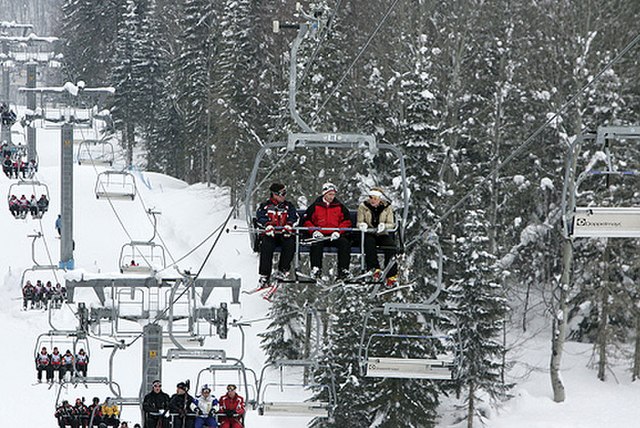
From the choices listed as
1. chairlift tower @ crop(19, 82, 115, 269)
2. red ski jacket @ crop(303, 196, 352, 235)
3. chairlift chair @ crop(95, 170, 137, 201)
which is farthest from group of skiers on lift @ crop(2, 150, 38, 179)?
red ski jacket @ crop(303, 196, 352, 235)

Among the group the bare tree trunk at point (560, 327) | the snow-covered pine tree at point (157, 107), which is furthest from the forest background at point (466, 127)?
the snow-covered pine tree at point (157, 107)

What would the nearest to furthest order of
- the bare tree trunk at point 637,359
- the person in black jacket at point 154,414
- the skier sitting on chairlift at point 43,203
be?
the person in black jacket at point 154,414 → the bare tree trunk at point 637,359 → the skier sitting on chairlift at point 43,203

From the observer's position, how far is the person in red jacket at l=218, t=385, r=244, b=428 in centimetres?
1691

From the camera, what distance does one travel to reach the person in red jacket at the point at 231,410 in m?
16.9

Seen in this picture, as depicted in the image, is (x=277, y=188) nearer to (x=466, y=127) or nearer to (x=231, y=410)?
(x=231, y=410)

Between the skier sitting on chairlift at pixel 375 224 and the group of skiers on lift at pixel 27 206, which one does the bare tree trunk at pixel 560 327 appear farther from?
the skier sitting on chairlift at pixel 375 224

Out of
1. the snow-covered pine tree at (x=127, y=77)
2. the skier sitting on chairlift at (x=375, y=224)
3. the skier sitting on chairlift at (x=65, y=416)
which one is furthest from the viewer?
the snow-covered pine tree at (x=127, y=77)

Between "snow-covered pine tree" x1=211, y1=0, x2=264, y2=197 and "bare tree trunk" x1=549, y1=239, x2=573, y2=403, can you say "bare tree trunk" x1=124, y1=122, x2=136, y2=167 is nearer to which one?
"snow-covered pine tree" x1=211, y1=0, x2=264, y2=197

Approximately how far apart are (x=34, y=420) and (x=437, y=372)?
1532 centimetres

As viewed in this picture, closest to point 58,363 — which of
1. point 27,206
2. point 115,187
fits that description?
point 27,206

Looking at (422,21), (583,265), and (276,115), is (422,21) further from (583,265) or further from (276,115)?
Result: (583,265)

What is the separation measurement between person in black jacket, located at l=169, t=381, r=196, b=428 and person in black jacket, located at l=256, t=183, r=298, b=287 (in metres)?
3.41

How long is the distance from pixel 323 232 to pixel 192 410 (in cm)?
439

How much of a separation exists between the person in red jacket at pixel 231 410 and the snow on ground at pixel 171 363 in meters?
4.89
